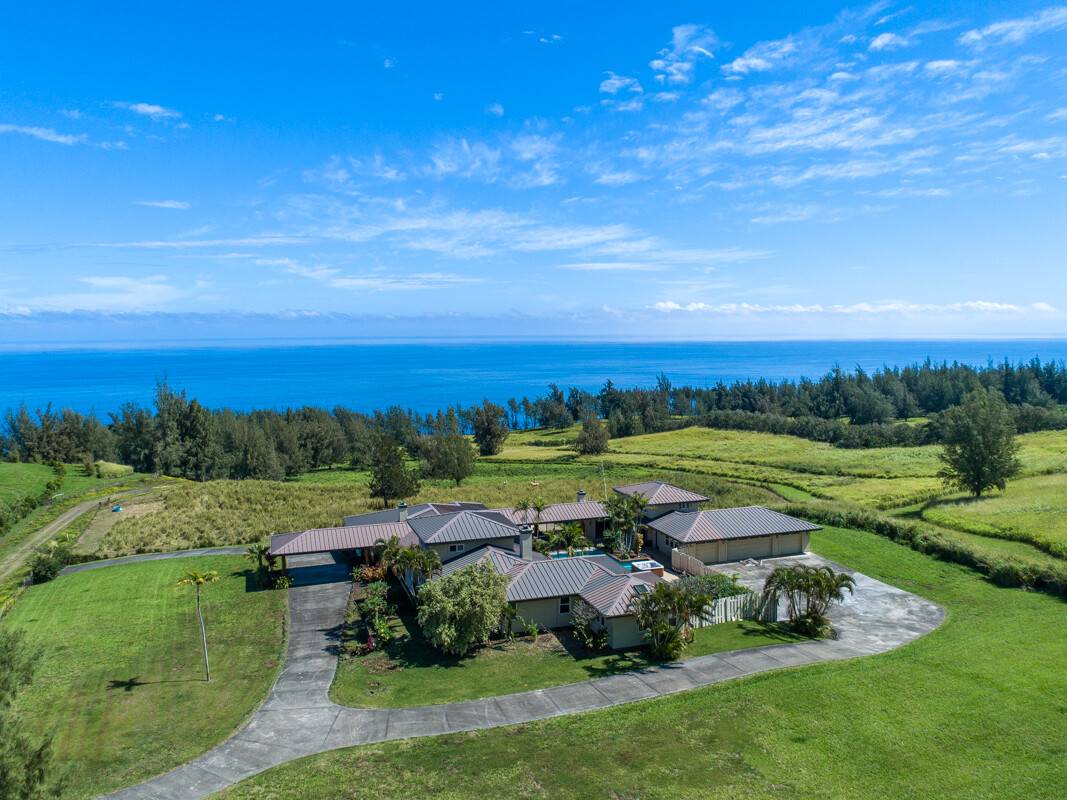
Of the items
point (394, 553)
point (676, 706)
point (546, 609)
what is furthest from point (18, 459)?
point (676, 706)

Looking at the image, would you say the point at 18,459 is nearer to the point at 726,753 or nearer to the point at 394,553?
the point at 394,553

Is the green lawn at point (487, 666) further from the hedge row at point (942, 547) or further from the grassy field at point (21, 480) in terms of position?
the grassy field at point (21, 480)

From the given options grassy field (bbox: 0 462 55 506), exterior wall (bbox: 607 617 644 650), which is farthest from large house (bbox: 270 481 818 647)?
grassy field (bbox: 0 462 55 506)

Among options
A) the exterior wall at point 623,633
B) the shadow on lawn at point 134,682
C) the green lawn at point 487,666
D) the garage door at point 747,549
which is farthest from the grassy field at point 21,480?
the garage door at point 747,549

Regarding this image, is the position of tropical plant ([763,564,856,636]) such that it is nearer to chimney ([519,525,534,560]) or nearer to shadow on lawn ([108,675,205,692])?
chimney ([519,525,534,560])

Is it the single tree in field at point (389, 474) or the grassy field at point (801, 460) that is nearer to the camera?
the single tree in field at point (389, 474)

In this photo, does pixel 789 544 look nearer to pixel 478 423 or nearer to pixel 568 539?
pixel 568 539
